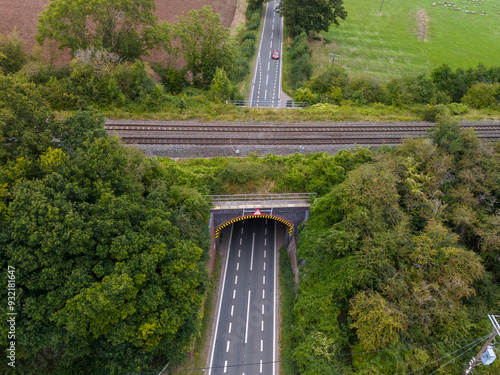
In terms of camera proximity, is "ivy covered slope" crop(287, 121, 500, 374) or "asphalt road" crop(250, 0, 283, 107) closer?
"ivy covered slope" crop(287, 121, 500, 374)

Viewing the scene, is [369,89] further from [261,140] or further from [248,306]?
[248,306]

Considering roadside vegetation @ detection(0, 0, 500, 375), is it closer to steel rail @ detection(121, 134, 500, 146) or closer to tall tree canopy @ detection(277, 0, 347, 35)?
steel rail @ detection(121, 134, 500, 146)

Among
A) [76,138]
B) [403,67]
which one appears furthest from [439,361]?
[403,67]

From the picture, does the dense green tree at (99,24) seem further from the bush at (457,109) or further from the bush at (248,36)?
the bush at (457,109)

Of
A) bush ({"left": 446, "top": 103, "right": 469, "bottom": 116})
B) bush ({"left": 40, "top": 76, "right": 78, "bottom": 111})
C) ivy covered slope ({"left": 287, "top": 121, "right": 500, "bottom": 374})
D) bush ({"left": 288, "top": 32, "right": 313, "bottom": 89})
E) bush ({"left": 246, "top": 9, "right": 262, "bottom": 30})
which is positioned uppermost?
bush ({"left": 246, "top": 9, "right": 262, "bottom": 30})

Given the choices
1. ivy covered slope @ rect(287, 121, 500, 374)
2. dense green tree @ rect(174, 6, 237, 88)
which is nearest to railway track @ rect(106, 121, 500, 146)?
ivy covered slope @ rect(287, 121, 500, 374)

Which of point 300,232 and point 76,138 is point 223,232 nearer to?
point 300,232
